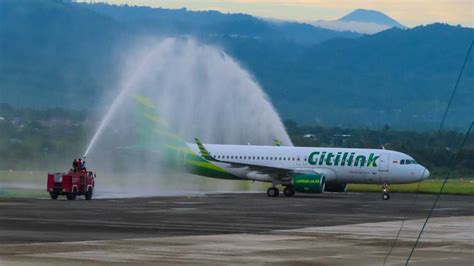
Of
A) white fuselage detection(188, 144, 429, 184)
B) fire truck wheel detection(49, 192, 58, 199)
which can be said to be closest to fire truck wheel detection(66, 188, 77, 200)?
fire truck wheel detection(49, 192, 58, 199)

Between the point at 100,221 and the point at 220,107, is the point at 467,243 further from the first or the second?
the point at 220,107

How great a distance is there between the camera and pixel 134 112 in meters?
75.8

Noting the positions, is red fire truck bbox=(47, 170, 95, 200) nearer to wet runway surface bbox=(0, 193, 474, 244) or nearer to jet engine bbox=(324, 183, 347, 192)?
wet runway surface bbox=(0, 193, 474, 244)

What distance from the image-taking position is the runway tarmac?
2588 centimetres

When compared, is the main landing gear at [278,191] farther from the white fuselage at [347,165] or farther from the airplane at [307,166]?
the white fuselage at [347,165]

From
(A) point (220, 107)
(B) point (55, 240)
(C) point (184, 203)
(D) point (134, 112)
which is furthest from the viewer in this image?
(A) point (220, 107)

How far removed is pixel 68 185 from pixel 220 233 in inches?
837

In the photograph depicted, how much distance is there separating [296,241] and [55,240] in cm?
592

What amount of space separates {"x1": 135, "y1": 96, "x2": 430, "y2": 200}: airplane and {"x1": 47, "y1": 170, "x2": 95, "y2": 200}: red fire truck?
14160 mm

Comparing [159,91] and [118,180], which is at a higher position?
[159,91]

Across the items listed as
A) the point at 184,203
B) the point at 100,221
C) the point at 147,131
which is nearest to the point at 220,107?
the point at 147,131

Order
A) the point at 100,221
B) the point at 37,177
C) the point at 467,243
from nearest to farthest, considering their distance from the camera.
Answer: the point at 467,243
the point at 100,221
the point at 37,177

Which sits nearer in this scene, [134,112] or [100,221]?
[100,221]

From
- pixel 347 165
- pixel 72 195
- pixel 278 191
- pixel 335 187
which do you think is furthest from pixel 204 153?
pixel 72 195
